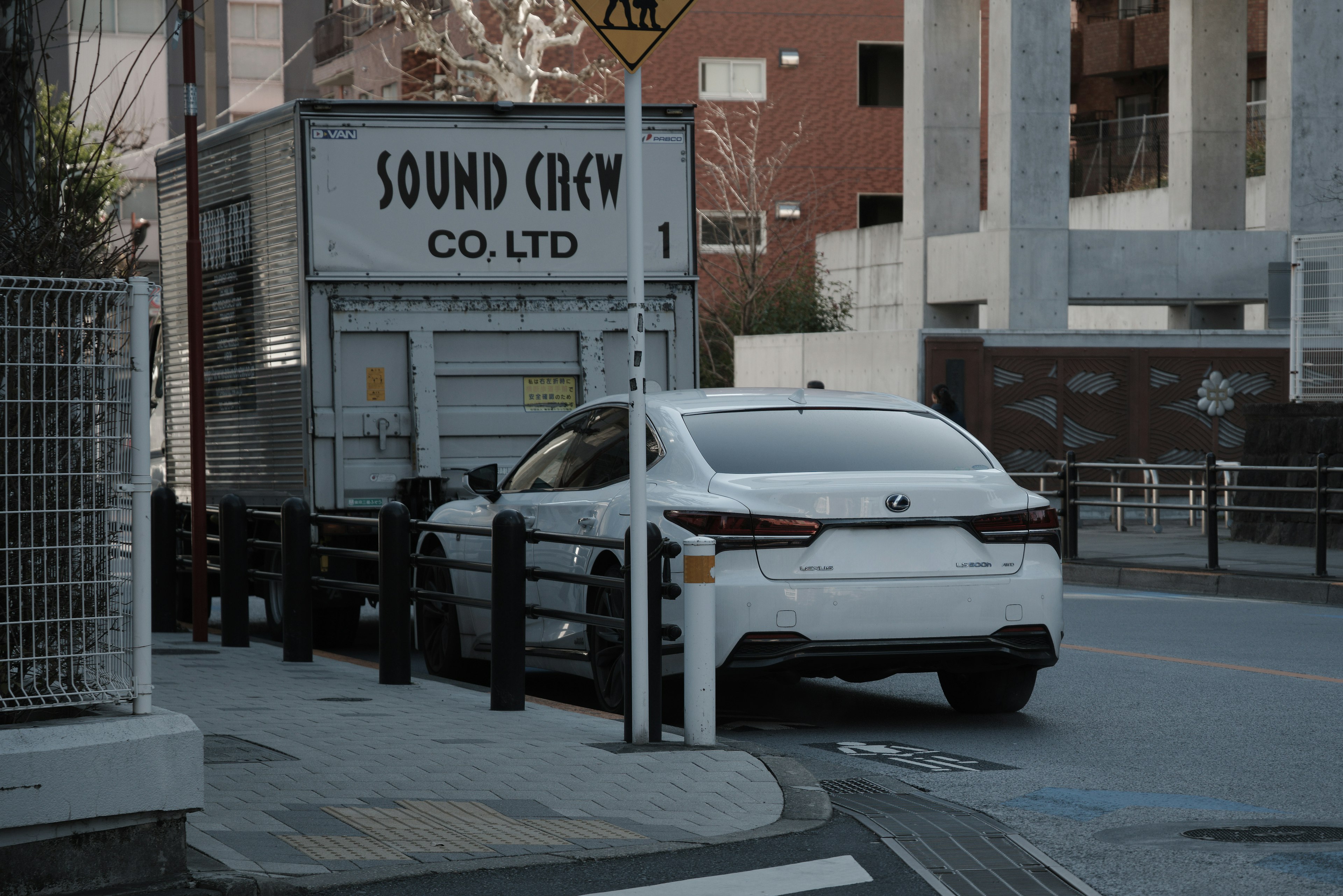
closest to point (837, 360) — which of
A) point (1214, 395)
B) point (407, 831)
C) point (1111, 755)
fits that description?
point (1214, 395)

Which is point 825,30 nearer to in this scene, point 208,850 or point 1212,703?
point 1212,703

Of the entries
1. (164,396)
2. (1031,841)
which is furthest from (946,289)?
(1031,841)

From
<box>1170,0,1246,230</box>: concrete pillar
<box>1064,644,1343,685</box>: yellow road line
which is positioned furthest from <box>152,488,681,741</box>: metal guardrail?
<box>1170,0,1246,230</box>: concrete pillar

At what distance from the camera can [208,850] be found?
18.7 ft

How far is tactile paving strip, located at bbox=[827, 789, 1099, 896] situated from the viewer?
5.66m

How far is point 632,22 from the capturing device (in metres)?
7.70

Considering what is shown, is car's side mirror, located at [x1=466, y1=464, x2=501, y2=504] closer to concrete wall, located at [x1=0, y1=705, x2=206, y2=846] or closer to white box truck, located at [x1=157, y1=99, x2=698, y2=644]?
white box truck, located at [x1=157, y1=99, x2=698, y2=644]

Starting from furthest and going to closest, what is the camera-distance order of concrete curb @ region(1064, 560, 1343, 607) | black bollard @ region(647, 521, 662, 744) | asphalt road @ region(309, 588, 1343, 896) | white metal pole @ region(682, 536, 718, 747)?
concrete curb @ region(1064, 560, 1343, 607) < black bollard @ region(647, 521, 662, 744) < white metal pole @ region(682, 536, 718, 747) < asphalt road @ region(309, 588, 1343, 896)

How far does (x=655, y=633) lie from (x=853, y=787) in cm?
114

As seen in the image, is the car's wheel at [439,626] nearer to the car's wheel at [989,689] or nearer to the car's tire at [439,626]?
the car's tire at [439,626]

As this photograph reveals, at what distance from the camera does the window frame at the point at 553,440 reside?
9.22 m

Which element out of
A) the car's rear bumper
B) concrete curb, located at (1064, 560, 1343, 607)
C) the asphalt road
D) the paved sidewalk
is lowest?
concrete curb, located at (1064, 560, 1343, 607)

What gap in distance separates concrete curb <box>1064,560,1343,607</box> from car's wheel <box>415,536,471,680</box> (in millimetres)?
8291

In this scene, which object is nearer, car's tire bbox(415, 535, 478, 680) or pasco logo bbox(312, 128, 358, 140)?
car's tire bbox(415, 535, 478, 680)
